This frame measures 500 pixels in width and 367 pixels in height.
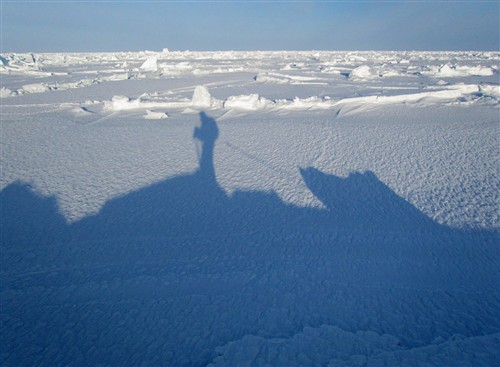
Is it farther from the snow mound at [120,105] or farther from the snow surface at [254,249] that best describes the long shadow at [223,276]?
the snow mound at [120,105]

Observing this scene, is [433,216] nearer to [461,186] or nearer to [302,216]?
[461,186]

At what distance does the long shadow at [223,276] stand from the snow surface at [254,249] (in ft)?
0.06

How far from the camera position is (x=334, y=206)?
194 inches

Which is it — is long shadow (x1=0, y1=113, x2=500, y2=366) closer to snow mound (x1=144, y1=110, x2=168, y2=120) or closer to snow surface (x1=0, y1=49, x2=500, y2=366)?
snow surface (x1=0, y1=49, x2=500, y2=366)

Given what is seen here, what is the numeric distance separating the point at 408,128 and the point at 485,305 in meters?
6.40

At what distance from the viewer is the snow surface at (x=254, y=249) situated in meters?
2.86

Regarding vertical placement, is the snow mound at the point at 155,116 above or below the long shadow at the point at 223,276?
above

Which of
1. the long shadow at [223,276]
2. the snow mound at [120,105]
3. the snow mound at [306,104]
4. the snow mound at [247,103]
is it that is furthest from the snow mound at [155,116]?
the long shadow at [223,276]

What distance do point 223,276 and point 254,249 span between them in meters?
0.60

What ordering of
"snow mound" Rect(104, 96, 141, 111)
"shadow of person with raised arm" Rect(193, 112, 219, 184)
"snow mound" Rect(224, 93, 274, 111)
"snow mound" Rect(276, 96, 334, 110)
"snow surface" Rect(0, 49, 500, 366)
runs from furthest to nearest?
"snow mound" Rect(104, 96, 141, 111)
"snow mound" Rect(224, 93, 274, 111)
"snow mound" Rect(276, 96, 334, 110)
"shadow of person with raised arm" Rect(193, 112, 219, 184)
"snow surface" Rect(0, 49, 500, 366)

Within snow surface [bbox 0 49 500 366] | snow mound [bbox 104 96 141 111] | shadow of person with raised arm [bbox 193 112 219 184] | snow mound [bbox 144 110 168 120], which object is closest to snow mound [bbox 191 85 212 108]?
shadow of person with raised arm [bbox 193 112 219 184]

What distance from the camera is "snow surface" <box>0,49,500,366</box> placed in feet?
9.37

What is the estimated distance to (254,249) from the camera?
4043 mm

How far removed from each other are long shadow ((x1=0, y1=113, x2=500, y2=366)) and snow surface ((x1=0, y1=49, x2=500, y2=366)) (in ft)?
0.06
